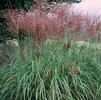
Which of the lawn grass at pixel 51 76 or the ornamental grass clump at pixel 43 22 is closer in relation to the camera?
the lawn grass at pixel 51 76

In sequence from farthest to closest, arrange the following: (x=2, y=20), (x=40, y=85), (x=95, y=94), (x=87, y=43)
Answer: (x=2, y=20) → (x=87, y=43) → (x=95, y=94) → (x=40, y=85)

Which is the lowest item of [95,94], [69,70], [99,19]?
[95,94]

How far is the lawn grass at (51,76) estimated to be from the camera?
6.25 meters

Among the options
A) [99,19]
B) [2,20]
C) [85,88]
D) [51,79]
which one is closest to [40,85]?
[51,79]

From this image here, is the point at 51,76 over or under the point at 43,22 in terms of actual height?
under

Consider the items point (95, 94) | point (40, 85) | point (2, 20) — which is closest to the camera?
point (40, 85)

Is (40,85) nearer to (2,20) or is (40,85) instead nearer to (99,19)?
(99,19)

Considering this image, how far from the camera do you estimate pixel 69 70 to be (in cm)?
647

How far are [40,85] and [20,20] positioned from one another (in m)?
1.17

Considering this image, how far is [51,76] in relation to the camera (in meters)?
6.39

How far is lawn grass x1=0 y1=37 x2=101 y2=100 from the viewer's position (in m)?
6.25

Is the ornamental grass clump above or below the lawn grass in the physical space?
above

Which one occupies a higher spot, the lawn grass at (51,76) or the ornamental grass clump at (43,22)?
the ornamental grass clump at (43,22)

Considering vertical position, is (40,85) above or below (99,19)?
below
